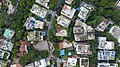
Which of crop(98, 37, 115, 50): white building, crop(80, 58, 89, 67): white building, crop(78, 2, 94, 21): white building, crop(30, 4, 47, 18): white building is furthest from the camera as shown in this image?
crop(30, 4, 47, 18): white building

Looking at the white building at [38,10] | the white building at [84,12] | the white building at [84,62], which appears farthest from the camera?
the white building at [38,10]

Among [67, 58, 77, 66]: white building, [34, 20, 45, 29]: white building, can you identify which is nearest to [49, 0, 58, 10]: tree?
[34, 20, 45, 29]: white building

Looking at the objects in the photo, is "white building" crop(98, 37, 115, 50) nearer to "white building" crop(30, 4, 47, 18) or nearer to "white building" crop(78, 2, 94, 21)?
"white building" crop(78, 2, 94, 21)

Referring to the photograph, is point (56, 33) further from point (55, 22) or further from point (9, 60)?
point (9, 60)

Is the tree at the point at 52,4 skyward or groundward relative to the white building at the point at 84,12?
skyward

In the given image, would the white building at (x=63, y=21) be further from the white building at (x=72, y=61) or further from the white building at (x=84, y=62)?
the white building at (x=84, y=62)

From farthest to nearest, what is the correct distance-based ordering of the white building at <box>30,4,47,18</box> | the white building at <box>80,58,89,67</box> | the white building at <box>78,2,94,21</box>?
the white building at <box>30,4,47,18</box>
the white building at <box>78,2,94,21</box>
the white building at <box>80,58,89,67</box>

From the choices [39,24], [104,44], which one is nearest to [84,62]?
[104,44]

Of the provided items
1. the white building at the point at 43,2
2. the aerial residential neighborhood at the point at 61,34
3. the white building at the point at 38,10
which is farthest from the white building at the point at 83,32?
the white building at the point at 43,2
